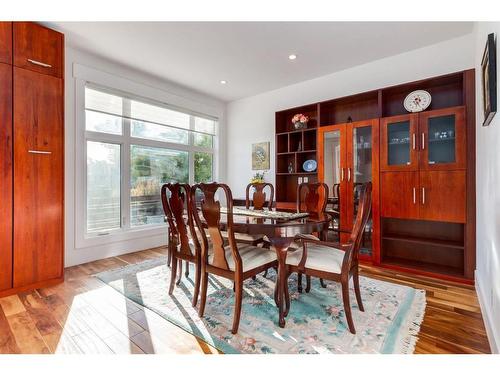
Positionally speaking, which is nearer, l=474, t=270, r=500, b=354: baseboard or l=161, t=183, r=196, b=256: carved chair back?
l=474, t=270, r=500, b=354: baseboard

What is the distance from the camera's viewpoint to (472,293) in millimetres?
2363

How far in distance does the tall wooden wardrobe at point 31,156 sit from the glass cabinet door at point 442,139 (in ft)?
12.8

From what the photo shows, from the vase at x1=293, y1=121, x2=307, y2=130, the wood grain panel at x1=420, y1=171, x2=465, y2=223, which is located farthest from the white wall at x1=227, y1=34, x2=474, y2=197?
the wood grain panel at x1=420, y1=171, x2=465, y2=223

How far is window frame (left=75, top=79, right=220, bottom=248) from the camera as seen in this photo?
128 inches

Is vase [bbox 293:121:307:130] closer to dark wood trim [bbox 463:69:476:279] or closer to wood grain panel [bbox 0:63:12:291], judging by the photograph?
dark wood trim [bbox 463:69:476:279]

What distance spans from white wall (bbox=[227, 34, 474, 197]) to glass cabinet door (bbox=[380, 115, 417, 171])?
674 mm

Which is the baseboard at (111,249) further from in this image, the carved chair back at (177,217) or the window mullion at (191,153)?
the carved chair back at (177,217)

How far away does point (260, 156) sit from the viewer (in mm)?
4754

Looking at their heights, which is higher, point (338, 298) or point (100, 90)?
point (100, 90)

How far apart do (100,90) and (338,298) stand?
12.5 ft

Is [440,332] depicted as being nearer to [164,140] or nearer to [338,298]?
[338,298]

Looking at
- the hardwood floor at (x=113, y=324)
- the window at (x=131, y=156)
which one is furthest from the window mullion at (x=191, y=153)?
the hardwood floor at (x=113, y=324)

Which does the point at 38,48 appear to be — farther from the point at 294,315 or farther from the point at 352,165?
the point at 352,165

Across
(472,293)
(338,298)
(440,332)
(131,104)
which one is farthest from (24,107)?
(472,293)
